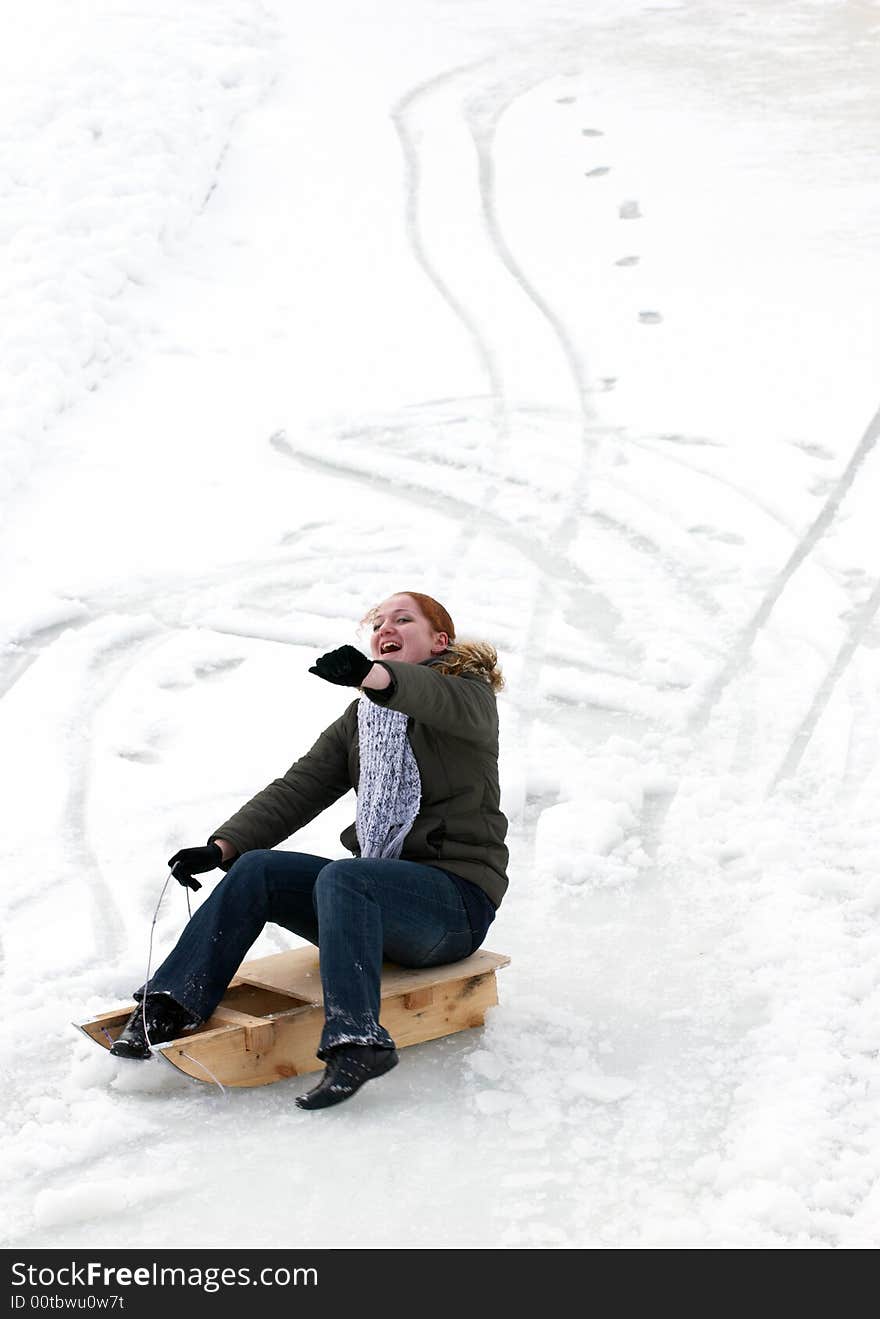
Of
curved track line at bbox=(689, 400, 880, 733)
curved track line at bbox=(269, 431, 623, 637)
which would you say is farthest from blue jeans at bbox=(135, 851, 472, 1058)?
curved track line at bbox=(269, 431, 623, 637)

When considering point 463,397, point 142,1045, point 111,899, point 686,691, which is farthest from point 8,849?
point 463,397

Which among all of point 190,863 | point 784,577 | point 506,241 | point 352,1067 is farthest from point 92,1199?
point 506,241

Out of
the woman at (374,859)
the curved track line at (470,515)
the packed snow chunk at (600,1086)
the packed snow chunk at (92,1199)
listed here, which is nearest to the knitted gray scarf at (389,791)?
the woman at (374,859)

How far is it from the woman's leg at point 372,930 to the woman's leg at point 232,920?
142 millimetres

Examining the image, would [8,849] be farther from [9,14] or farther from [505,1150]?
[9,14]

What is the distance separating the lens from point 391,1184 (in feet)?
9.68

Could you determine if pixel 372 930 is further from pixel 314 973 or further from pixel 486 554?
pixel 486 554

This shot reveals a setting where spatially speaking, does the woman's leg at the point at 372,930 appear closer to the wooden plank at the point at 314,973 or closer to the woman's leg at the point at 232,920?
the wooden plank at the point at 314,973

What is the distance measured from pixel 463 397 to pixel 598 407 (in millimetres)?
718

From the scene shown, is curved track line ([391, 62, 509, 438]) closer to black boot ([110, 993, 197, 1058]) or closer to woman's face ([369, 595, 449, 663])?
woman's face ([369, 595, 449, 663])

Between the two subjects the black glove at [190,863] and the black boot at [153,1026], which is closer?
the black boot at [153,1026]

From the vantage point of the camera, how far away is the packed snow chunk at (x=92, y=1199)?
2828mm

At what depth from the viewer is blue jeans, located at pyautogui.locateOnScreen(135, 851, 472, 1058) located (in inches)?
121

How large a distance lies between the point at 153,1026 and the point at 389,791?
72 centimetres
